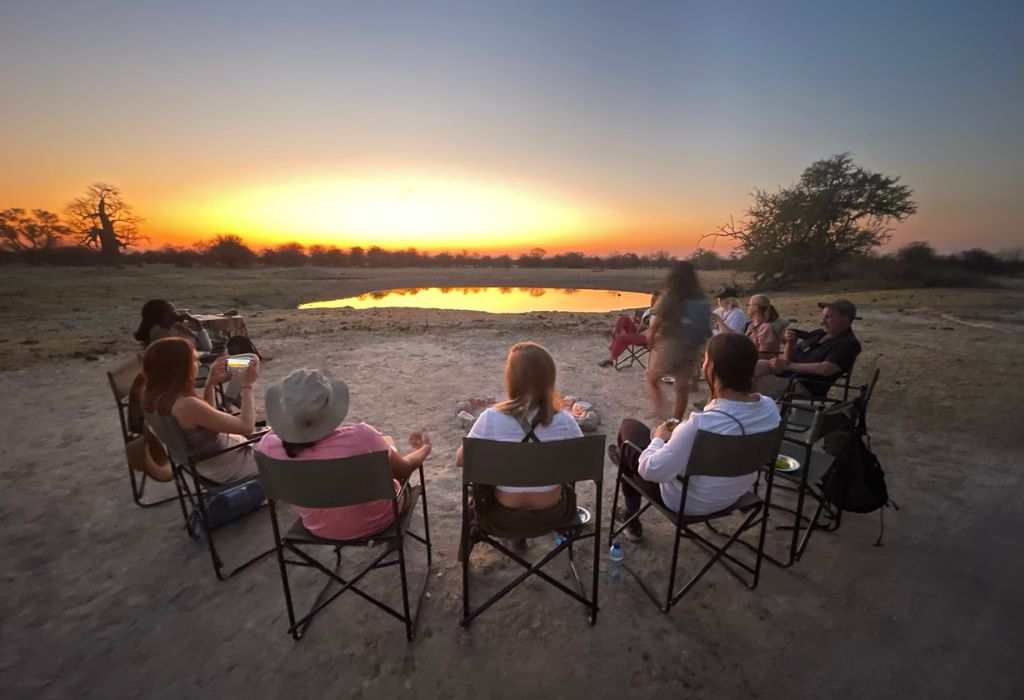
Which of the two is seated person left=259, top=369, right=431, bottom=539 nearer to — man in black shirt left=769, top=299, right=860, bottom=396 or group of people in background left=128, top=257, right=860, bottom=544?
group of people in background left=128, top=257, right=860, bottom=544

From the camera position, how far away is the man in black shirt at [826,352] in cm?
440

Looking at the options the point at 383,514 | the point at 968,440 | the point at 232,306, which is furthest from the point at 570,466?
the point at 232,306

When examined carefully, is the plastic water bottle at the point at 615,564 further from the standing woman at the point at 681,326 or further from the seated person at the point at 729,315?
the seated person at the point at 729,315

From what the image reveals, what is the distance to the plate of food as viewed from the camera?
121 inches

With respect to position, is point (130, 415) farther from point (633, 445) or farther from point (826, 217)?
point (826, 217)

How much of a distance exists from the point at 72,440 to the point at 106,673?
3985 millimetres

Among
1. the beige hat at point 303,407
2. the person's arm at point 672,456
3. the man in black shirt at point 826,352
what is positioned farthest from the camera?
the man in black shirt at point 826,352

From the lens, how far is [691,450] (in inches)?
90.2

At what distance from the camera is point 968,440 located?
4793mm

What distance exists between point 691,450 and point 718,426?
0.68ft

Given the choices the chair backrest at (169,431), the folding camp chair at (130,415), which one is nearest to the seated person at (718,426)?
the chair backrest at (169,431)

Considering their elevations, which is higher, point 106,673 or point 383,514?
point 383,514

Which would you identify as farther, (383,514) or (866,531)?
(866,531)

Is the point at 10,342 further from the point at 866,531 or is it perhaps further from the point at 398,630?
the point at 866,531
